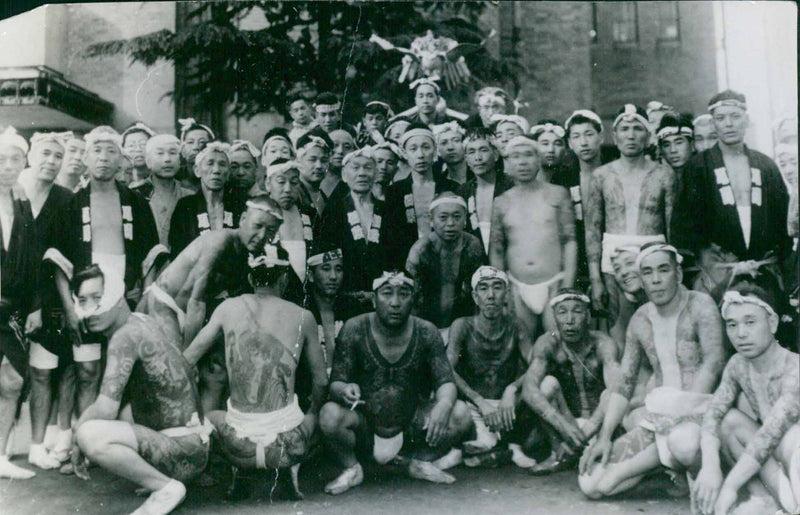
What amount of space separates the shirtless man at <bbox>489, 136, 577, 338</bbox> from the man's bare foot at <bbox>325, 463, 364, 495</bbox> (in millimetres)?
1365

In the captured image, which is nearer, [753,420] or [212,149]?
[753,420]

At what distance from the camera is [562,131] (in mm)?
5074

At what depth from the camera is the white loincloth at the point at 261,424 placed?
170 inches

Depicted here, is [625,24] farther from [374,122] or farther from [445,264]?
[445,264]

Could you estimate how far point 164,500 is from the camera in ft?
13.6

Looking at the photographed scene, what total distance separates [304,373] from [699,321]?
2.33m

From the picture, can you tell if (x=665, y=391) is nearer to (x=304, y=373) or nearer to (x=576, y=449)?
(x=576, y=449)

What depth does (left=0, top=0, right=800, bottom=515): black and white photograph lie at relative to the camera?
4.25 m

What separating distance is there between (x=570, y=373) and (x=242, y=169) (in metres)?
2.43

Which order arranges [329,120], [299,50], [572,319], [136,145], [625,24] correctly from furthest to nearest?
[625,24], [299,50], [329,120], [136,145], [572,319]

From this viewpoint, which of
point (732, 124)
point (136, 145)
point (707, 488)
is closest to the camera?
point (707, 488)

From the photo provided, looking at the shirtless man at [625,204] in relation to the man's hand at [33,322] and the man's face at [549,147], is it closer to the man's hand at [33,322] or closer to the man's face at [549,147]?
the man's face at [549,147]

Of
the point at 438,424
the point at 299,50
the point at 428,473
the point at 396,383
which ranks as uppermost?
the point at 299,50

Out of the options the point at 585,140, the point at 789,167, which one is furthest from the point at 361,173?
the point at 789,167
